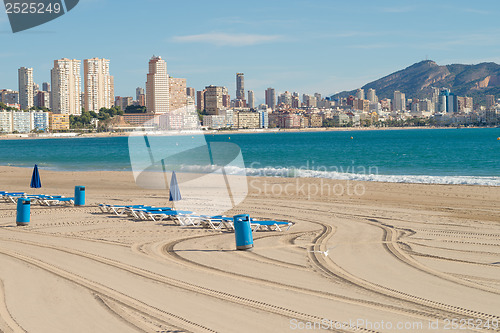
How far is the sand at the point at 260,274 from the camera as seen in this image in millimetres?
6535

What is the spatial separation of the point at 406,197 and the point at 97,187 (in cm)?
1383

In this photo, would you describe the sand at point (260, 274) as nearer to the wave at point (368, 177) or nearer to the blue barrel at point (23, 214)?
the blue barrel at point (23, 214)

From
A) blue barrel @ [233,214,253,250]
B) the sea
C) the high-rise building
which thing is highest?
the high-rise building

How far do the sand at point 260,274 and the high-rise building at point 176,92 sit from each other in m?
152

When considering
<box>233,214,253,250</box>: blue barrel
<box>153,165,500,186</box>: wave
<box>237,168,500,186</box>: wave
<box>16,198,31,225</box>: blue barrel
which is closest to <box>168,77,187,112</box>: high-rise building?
<box>153,165,500,186</box>: wave

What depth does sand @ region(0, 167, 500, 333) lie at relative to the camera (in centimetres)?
654

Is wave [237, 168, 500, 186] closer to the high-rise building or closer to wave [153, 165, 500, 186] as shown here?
wave [153, 165, 500, 186]

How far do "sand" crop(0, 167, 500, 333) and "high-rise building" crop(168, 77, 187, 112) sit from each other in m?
152

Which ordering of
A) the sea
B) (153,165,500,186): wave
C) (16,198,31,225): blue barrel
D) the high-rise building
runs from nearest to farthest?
(16,198,31,225): blue barrel, (153,165,500,186): wave, the sea, the high-rise building

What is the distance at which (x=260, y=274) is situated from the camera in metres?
8.71

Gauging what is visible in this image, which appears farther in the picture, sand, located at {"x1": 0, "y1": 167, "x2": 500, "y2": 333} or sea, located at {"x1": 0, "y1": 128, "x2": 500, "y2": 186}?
sea, located at {"x1": 0, "y1": 128, "x2": 500, "y2": 186}

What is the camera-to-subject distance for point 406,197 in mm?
20422

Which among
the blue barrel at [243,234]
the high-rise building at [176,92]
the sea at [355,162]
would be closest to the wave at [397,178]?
the sea at [355,162]

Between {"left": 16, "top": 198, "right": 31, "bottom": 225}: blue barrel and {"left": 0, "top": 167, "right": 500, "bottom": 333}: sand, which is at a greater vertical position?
{"left": 16, "top": 198, "right": 31, "bottom": 225}: blue barrel
